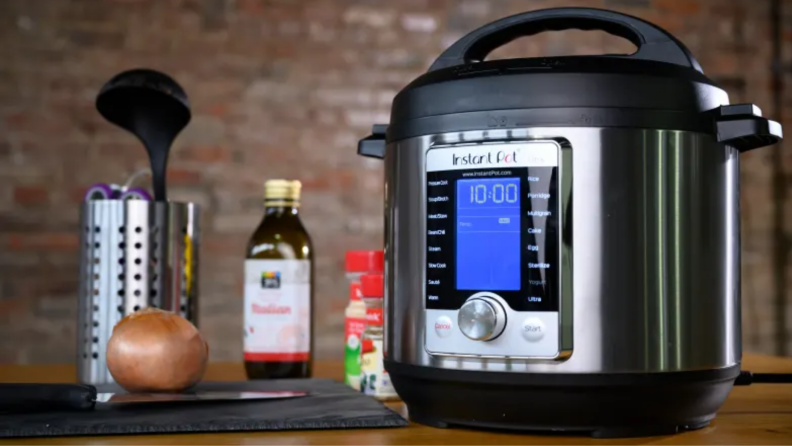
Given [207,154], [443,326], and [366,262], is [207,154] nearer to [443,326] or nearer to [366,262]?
[366,262]

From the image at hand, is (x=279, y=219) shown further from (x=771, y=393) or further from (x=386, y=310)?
(x=771, y=393)

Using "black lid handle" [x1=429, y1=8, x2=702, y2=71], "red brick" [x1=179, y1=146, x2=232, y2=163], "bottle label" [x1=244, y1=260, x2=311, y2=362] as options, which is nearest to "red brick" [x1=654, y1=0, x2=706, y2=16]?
"red brick" [x1=179, y1=146, x2=232, y2=163]

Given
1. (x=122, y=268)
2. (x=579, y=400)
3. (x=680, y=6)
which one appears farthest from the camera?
(x=680, y=6)

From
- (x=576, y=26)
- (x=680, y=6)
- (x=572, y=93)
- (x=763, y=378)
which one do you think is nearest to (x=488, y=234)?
(x=572, y=93)

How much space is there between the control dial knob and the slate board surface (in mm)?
94

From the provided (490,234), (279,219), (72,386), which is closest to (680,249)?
(490,234)

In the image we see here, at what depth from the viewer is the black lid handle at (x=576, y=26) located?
28.4 inches

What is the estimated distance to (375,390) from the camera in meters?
0.92

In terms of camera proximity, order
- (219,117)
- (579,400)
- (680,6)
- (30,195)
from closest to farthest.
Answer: (579,400), (30,195), (219,117), (680,6)

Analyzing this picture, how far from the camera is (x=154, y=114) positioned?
1.09 m

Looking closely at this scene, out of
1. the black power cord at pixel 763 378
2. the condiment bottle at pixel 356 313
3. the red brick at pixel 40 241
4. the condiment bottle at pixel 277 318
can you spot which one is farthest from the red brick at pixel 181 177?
the black power cord at pixel 763 378

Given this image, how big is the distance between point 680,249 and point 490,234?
A: 0.13 m

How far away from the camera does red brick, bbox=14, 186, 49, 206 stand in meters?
2.58

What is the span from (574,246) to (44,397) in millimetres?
410
